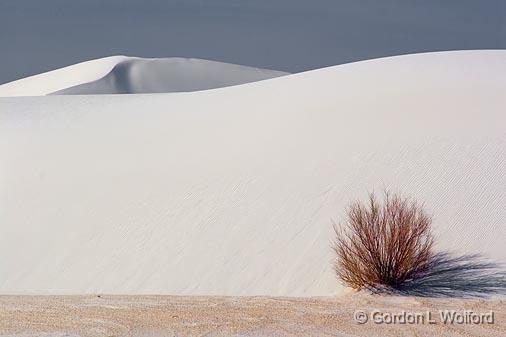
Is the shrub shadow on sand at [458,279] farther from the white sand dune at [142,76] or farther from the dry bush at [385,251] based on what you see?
the white sand dune at [142,76]

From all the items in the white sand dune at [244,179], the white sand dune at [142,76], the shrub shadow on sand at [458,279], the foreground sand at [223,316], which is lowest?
the foreground sand at [223,316]

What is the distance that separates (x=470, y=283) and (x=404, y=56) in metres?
16.1

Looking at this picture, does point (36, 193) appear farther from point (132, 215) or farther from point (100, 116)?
point (100, 116)

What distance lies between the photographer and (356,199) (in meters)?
18.1

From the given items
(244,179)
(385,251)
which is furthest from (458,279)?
(244,179)

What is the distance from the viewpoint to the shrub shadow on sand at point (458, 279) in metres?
14.4

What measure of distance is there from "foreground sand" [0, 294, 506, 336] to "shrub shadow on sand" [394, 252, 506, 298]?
47cm

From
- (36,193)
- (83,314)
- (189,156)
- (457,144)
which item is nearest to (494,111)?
(457,144)

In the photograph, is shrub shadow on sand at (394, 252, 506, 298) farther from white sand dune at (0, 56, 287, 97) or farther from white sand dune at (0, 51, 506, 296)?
white sand dune at (0, 56, 287, 97)

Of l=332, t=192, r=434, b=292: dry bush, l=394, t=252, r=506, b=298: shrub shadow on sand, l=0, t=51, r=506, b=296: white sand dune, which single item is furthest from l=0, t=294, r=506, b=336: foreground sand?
l=0, t=51, r=506, b=296: white sand dune

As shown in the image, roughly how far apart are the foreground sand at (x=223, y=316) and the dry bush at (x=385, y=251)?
61cm

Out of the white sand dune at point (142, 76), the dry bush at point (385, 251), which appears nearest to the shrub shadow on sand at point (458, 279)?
the dry bush at point (385, 251)

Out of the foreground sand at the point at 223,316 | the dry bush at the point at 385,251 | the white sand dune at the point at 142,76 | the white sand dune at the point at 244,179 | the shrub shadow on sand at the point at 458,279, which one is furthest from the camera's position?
the white sand dune at the point at 142,76

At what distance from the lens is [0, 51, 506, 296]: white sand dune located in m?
16.8
